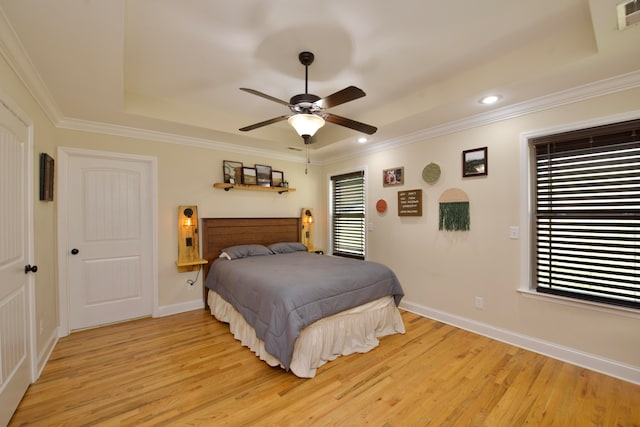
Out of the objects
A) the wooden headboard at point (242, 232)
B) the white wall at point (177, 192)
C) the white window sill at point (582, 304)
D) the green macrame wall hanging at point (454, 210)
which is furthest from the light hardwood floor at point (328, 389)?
the wooden headboard at point (242, 232)

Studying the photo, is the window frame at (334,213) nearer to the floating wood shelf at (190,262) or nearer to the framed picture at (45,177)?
the floating wood shelf at (190,262)

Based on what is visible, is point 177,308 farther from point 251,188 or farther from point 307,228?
point 307,228

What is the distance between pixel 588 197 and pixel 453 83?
1583 millimetres

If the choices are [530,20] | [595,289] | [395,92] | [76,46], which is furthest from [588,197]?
[76,46]

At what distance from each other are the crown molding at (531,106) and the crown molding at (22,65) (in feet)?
12.2

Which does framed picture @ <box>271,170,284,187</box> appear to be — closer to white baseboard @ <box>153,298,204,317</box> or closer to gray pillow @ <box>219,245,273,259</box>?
gray pillow @ <box>219,245,273,259</box>

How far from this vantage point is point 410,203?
3822mm

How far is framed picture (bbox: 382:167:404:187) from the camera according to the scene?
3961 millimetres

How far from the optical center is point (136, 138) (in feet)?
11.6

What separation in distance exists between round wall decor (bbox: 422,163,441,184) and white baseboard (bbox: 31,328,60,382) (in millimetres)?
4301

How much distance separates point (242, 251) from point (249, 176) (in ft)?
3.88

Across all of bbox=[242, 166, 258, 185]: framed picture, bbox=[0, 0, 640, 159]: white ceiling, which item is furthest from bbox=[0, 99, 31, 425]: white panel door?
bbox=[242, 166, 258, 185]: framed picture

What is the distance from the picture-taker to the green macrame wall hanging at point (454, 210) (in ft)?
10.7

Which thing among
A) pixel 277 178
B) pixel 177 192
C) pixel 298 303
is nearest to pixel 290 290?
pixel 298 303
